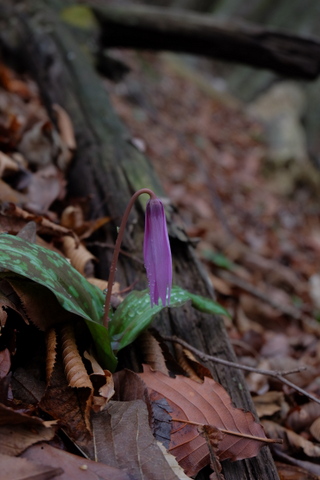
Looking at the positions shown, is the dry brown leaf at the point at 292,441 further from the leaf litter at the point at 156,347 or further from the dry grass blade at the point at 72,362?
the dry grass blade at the point at 72,362

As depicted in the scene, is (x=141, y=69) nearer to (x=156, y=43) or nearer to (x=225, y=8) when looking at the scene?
(x=156, y=43)

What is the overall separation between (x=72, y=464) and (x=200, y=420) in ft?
1.56

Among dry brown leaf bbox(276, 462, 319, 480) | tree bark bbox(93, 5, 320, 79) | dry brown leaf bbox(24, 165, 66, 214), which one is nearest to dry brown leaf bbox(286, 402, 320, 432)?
dry brown leaf bbox(276, 462, 319, 480)

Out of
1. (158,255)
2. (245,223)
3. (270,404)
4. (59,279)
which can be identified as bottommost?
(245,223)

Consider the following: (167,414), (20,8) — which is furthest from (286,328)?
(20,8)

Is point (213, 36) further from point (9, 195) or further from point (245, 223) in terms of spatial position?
point (9, 195)

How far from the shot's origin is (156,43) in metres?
4.85

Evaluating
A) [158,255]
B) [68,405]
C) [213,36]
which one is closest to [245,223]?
[213,36]

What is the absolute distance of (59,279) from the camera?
4.82ft

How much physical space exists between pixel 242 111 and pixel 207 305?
10.1 meters

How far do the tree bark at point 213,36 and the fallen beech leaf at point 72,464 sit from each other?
14.9ft

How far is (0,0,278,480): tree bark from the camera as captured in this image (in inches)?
70.0

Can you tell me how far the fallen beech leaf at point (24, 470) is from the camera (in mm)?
981

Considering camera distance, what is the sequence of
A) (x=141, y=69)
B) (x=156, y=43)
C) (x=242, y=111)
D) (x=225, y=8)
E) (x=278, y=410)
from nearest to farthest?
(x=278, y=410)
(x=156, y=43)
(x=141, y=69)
(x=242, y=111)
(x=225, y=8)
